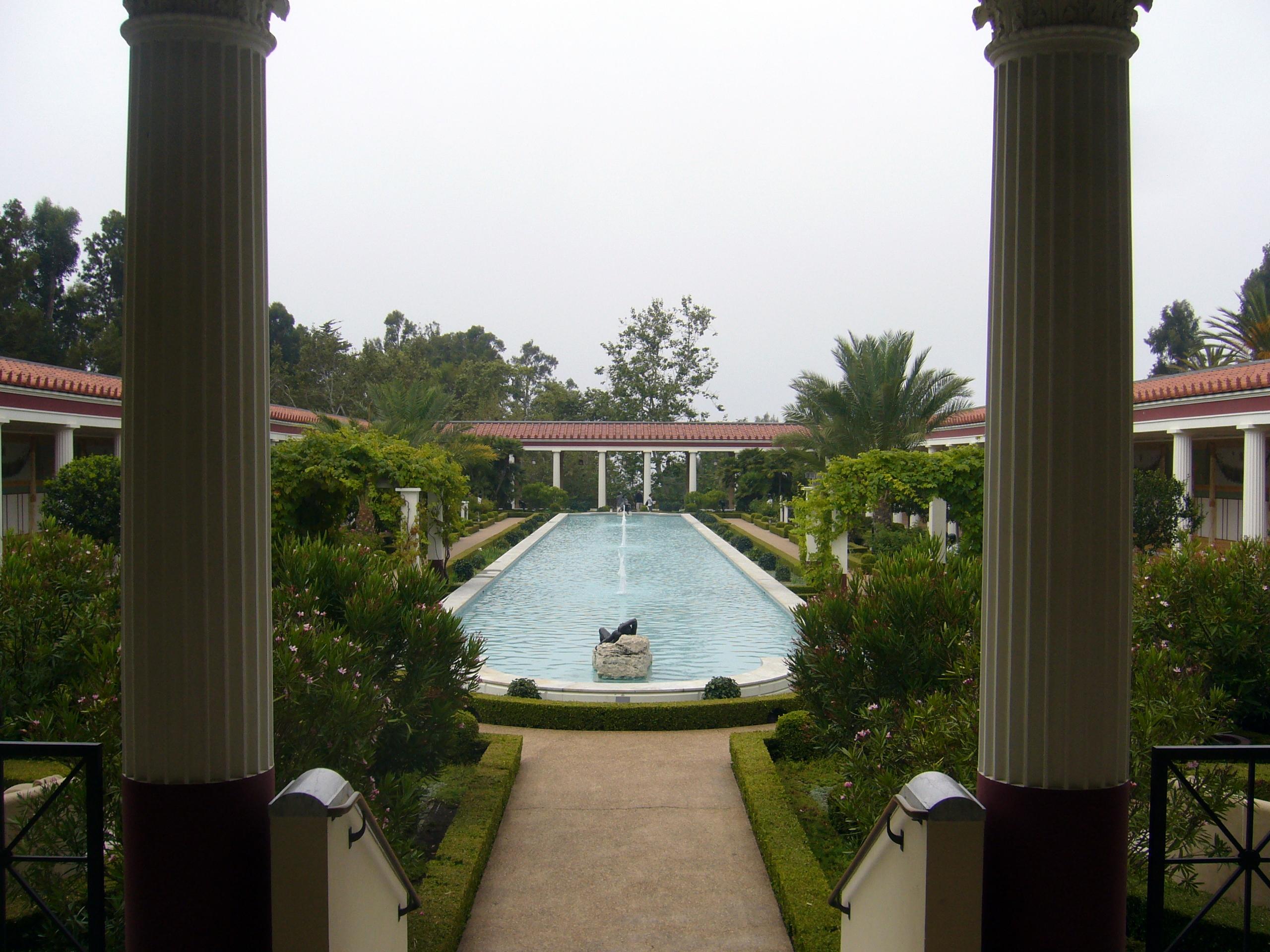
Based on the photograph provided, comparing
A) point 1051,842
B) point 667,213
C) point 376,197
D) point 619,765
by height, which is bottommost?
point 619,765

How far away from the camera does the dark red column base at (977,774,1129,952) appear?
7.43 ft

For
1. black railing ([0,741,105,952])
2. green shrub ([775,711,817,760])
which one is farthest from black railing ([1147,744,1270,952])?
green shrub ([775,711,817,760])

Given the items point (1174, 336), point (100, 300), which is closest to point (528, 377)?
point (100, 300)

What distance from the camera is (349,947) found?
2479 millimetres

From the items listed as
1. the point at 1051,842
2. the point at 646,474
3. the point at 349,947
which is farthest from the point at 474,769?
the point at 646,474

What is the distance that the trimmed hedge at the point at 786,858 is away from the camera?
3691 mm

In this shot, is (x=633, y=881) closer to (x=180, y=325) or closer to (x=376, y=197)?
(x=180, y=325)

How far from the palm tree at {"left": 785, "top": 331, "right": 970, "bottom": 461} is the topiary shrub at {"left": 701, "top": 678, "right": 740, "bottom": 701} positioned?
9384 mm

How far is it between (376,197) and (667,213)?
31942 millimetres

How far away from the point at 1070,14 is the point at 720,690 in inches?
249

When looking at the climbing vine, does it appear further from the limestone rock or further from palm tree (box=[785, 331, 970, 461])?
the limestone rock

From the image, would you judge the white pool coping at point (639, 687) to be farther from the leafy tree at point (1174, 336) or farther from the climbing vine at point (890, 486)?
the leafy tree at point (1174, 336)

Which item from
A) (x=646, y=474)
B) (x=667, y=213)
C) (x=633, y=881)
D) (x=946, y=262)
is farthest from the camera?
(x=667, y=213)

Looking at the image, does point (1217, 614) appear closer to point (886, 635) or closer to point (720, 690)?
point (886, 635)
